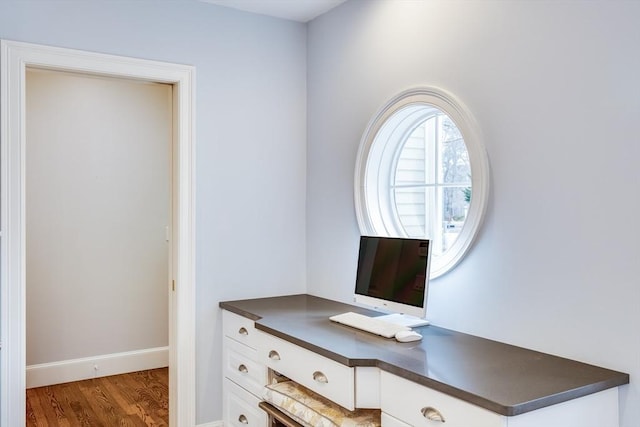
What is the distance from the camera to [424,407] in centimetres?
178

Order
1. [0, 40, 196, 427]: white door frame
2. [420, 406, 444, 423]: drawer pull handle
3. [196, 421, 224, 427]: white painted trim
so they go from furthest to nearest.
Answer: [196, 421, 224, 427]: white painted trim, [0, 40, 196, 427]: white door frame, [420, 406, 444, 423]: drawer pull handle

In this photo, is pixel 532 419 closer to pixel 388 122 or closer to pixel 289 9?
pixel 388 122

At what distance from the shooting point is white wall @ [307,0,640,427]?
1.79 meters

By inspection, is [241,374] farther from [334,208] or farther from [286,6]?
[286,6]

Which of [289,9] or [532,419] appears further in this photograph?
[289,9]

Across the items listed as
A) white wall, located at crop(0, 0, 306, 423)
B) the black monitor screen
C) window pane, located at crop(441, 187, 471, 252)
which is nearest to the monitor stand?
the black monitor screen

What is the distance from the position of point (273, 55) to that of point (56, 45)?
1191 mm

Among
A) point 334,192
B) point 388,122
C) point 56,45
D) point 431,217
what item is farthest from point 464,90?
point 56,45

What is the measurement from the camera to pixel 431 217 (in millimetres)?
2754

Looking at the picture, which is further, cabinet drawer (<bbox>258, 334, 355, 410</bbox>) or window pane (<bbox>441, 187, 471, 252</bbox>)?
window pane (<bbox>441, 187, 471, 252</bbox>)

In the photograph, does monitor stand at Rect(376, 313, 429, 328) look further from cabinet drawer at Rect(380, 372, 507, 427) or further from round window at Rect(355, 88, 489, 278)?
cabinet drawer at Rect(380, 372, 507, 427)

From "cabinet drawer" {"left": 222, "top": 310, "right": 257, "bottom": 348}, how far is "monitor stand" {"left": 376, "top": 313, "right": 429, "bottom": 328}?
654mm

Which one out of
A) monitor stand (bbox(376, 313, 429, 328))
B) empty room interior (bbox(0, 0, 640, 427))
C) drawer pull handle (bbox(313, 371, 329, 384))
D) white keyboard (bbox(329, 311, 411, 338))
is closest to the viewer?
empty room interior (bbox(0, 0, 640, 427))

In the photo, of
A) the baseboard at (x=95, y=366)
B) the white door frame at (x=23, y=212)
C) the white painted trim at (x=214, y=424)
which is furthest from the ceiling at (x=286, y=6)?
the baseboard at (x=95, y=366)
